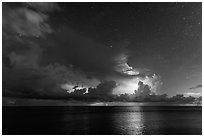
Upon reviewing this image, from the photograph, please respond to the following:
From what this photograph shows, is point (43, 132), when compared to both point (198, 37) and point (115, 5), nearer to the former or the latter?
point (115, 5)

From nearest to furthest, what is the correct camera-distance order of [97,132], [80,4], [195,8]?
[195,8]
[80,4]
[97,132]

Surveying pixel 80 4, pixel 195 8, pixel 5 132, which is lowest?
pixel 5 132

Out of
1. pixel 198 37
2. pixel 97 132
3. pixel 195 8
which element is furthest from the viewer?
pixel 198 37

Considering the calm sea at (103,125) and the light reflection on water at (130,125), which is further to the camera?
the calm sea at (103,125)

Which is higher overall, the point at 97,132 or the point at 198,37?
the point at 198,37

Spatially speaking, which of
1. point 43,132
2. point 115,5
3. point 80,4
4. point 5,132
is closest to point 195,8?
point 115,5

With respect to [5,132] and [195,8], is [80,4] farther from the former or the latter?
[5,132]

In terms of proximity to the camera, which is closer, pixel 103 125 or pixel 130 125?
pixel 130 125

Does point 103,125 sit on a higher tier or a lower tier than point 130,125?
lower

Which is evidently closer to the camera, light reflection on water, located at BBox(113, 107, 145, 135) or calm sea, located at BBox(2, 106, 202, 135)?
light reflection on water, located at BBox(113, 107, 145, 135)

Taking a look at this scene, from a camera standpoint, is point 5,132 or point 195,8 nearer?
point 195,8
